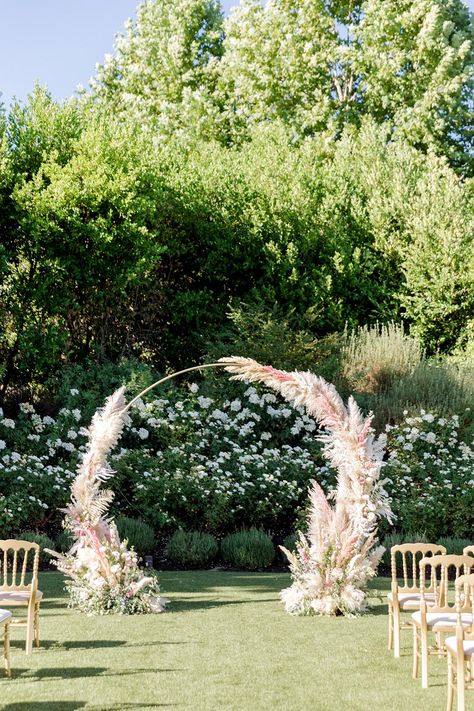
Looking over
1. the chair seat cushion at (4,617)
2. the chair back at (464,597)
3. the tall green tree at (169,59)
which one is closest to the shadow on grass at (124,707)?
the chair seat cushion at (4,617)

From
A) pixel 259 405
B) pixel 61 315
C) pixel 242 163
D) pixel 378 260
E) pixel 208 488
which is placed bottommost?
pixel 208 488

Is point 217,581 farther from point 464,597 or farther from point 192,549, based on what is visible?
point 464,597

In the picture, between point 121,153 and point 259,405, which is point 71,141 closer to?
point 121,153

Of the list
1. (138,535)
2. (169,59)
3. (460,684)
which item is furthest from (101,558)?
(169,59)

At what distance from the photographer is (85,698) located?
565cm

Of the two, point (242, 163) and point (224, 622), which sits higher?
point (242, 163)

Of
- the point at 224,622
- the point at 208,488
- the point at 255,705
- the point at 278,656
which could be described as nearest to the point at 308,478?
the point at 208,488

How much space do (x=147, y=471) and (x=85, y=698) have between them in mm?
7274

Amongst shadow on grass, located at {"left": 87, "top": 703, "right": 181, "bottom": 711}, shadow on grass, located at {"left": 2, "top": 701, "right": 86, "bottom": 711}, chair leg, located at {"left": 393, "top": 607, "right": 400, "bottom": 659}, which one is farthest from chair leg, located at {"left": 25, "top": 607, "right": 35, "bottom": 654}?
chair leg, located at {"left": 393, "top": 607, "right": 400, "bottom": 659}

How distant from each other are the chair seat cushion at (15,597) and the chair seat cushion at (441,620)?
2.97m

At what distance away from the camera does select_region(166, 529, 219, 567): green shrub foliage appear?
11258mm

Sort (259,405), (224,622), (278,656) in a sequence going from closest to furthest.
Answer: (278,656), (224,622), (259,405)

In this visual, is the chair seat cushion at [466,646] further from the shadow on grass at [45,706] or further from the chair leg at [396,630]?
the shadow on grass at [45,706]

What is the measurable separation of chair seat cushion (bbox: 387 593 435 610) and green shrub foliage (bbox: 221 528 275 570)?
4.07 m
